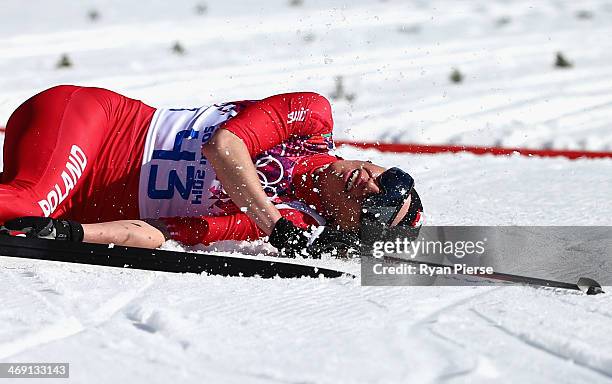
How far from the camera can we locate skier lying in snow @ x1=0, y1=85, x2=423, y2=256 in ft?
9.77

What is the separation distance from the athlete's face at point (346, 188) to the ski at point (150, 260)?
37 centimetres

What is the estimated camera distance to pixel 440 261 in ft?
10.3

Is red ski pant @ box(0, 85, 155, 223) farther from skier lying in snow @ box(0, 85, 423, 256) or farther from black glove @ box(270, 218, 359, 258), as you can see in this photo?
black glove @ box(270, 218, 359, 258)

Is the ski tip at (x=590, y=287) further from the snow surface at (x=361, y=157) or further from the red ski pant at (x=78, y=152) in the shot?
the red ski pant at (x=78, y=152)

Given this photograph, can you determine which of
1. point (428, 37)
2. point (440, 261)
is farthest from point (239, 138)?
point (428, 37)

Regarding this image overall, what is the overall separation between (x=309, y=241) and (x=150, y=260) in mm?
527

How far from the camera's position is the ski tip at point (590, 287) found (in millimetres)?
2617

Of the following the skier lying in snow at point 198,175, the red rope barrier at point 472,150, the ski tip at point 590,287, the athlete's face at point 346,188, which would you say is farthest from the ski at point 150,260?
the red rope barrier at point 472,150

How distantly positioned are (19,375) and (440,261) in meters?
1.64

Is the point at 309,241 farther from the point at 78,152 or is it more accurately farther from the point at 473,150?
the point at 473,150

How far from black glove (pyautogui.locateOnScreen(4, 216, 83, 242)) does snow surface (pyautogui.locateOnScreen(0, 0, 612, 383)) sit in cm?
10

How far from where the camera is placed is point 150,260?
109 inches

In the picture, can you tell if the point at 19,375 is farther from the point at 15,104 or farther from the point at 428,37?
the point at 428,37

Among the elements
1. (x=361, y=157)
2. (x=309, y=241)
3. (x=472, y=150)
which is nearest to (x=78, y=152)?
(x=309, y=241)
